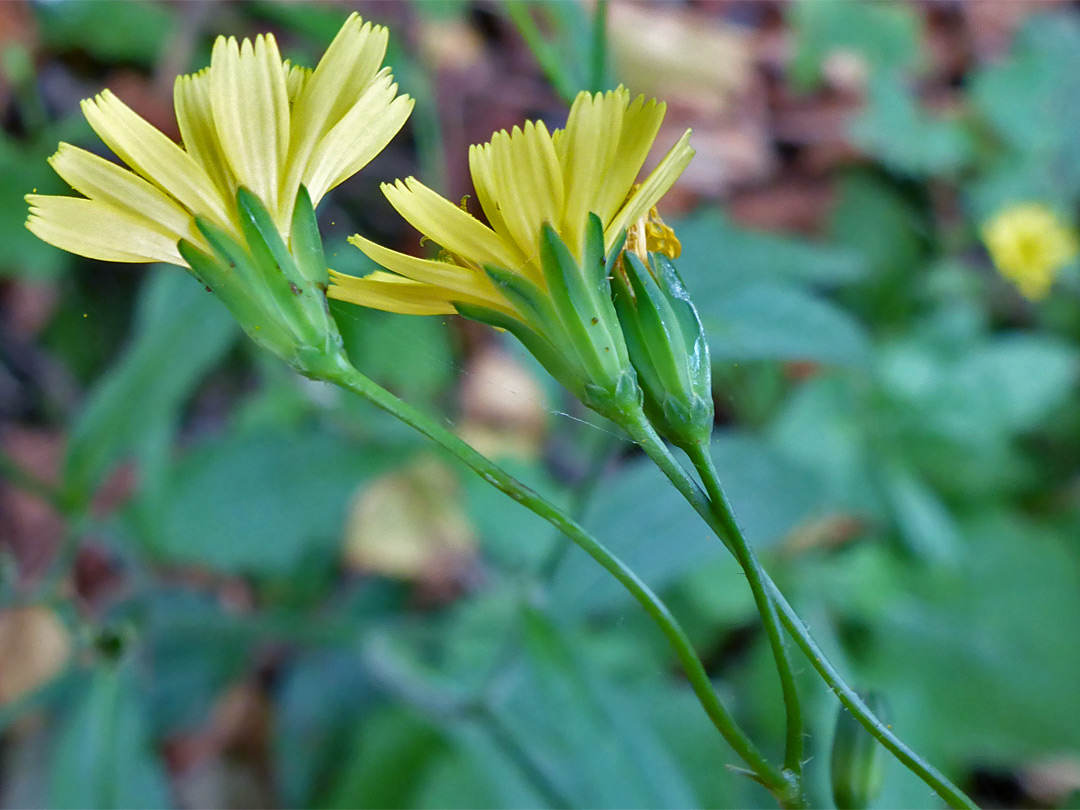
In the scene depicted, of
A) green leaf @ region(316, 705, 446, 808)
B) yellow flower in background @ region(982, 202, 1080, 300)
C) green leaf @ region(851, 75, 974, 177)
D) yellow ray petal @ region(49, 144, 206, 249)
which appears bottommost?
green leaf @ region(316, 705, 446, 808)

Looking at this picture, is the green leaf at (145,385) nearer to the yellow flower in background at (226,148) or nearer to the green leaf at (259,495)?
the green leaf at (259,495)

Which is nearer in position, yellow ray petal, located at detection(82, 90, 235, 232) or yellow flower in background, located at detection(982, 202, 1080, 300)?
yellow ray petal, located at detection(82, 90, 235, 232)

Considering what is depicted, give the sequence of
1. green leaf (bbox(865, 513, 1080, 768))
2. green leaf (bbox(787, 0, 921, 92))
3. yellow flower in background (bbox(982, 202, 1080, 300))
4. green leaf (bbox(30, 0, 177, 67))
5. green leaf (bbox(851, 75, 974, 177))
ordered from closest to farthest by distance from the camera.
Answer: green leaf (bbox(865, 513, 1080, 768)) < green leaf (bbox(30, 0, 177, 67)) < yellow flower in background (bbox(982, 202, 1080, 300)) < green leaf (bbox(851, 75, 974, 177)) < green leaf (bbox(787, 0, 921, 92))

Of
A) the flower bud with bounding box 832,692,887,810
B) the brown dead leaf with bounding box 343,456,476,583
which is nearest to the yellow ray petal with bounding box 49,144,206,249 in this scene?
the flower bud with bounding box 832,692,887,810

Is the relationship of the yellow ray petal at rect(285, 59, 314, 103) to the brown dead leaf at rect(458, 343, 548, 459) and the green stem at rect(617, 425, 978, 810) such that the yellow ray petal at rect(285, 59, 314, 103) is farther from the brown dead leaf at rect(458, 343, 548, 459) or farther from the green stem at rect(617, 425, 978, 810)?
the brown dead leaf at rect(458, 343, 548, 459)

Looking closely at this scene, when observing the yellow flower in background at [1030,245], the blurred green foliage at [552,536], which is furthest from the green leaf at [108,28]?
the yellow flower in background at [1030,245]

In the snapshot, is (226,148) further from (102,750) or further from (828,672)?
(102,750)

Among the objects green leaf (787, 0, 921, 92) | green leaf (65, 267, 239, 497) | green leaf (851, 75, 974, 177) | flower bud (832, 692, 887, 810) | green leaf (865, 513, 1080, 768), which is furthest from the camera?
green leaf (787, 0, 921, 92)
